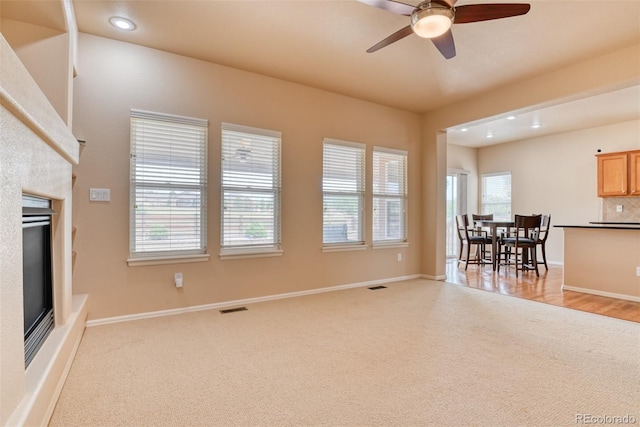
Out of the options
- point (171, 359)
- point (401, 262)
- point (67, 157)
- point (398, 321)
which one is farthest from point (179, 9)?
point (401, 262)

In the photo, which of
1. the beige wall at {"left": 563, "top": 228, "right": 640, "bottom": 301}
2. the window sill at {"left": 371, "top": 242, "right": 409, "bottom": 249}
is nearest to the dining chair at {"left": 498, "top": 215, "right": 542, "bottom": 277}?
the beige wall at {"left": 563, "top": 228, "right": 640, "bottom": 301}

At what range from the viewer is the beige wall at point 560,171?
640 centimetres

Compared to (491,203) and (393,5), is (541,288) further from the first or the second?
(393,5)

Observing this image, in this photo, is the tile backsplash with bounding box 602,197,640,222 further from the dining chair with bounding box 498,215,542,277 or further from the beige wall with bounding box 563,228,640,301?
the beige wall with bounding box 563,228,640,301

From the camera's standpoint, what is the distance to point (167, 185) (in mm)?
3418

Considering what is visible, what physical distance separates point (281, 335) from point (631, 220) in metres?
7.03

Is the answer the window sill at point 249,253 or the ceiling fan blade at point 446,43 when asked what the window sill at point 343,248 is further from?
the ceiling fan blade at point 446,43

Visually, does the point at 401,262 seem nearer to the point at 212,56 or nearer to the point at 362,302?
the point at 362,302

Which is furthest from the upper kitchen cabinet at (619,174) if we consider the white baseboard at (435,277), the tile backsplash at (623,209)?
the white baseboard at (435,277)

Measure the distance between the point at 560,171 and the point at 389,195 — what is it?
451cm

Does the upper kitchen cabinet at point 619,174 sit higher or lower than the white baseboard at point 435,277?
higher

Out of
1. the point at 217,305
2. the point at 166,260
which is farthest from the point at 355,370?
the point at 166,260

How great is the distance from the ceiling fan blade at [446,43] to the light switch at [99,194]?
3.23 metres

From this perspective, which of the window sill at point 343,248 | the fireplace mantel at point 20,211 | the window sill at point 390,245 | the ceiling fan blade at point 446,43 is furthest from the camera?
the window sill at point 390,245
